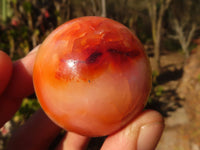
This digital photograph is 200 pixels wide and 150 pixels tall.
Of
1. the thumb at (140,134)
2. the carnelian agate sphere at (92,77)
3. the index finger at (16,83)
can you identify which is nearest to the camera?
the carnelian agate sphere at (92,77)

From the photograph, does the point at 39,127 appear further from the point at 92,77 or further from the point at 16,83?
the point at 92,77

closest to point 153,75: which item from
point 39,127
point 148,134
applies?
point 39,127

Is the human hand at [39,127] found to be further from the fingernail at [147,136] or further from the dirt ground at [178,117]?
the dirt ground at [178,117]

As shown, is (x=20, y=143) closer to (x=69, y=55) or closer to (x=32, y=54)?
(x=32, y=54)

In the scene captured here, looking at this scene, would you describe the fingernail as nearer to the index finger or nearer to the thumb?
the thumb

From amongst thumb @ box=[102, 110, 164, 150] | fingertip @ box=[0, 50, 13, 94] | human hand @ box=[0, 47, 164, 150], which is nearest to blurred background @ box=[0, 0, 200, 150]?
human hand @ box=[0, 47, 164, 150]

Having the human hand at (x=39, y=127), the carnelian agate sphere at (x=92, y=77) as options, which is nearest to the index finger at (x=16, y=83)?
the human hand at (x=39, y=127)

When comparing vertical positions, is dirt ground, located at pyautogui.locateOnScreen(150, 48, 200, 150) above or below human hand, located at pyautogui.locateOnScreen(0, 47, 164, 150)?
below
